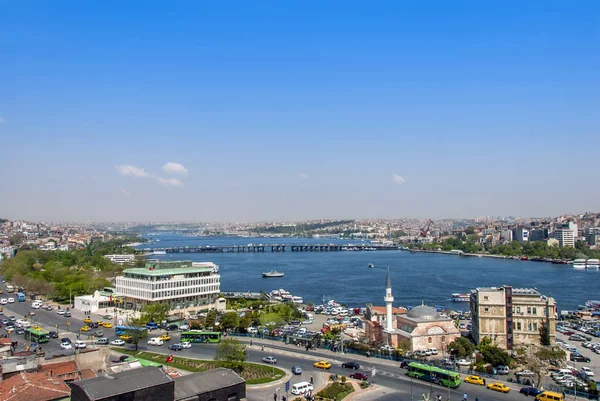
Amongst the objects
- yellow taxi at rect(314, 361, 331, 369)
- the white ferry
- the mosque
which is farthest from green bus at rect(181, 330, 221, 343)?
the white ferry

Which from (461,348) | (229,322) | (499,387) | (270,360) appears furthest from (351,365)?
(229,322)

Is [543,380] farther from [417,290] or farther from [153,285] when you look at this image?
[417,290]

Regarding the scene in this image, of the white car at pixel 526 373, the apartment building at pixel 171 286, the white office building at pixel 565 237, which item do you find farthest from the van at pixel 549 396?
the white office building at pixel 565 237

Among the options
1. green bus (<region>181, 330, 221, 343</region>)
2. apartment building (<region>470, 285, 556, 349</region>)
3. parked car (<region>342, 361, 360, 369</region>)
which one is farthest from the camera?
green bus (<region>181, 330, 221, 343</region>)

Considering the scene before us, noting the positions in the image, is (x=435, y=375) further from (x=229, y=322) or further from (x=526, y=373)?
(x=229, y=322)

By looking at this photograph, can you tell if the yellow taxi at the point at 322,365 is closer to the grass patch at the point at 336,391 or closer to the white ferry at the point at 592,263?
the grass patch at the point at 336,391

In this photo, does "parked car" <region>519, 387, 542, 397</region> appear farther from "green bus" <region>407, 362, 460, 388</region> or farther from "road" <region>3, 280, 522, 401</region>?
"green bus" <region>407, 362, 460, 388</region>

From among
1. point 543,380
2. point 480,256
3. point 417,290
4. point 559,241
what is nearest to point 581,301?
point 417,290
